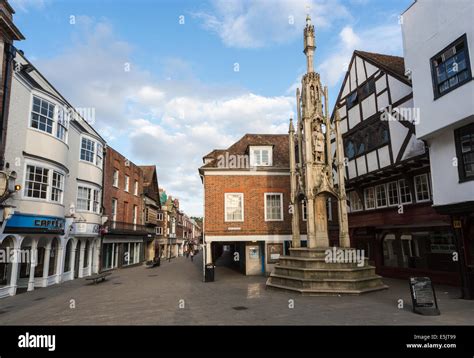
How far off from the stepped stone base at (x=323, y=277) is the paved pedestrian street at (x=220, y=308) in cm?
46

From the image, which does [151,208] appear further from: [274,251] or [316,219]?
[316,219]

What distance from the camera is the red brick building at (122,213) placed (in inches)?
969

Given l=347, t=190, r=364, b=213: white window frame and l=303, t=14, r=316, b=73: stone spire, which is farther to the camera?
l=347, t=190, r=364, b=213: white window frame

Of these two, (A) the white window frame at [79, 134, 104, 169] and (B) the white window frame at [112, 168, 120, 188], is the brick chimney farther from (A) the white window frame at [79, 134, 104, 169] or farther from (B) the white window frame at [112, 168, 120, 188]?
(B) the white window frame at [112, 168, 120, 188]

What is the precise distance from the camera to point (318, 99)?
15.6m

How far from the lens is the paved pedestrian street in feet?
27.8

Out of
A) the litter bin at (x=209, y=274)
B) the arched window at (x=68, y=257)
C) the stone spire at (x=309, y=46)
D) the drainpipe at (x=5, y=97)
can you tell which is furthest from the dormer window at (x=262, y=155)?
the drainpipe at (x=5, y=97)

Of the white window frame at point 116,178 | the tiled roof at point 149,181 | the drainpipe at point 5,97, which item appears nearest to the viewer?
the drainpipe at point 5,97

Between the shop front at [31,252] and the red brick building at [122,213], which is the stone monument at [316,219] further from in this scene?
the red brick building at [122,213]

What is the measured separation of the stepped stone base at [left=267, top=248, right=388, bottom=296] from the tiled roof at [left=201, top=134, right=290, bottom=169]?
8389mm

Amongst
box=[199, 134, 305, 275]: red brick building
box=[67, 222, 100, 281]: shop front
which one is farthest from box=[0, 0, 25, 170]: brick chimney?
box=[199, 134, 305, 275]: red brick building

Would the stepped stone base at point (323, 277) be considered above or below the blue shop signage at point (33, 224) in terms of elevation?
below

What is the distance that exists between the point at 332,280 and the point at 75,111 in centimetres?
1810
